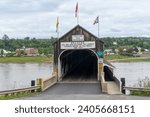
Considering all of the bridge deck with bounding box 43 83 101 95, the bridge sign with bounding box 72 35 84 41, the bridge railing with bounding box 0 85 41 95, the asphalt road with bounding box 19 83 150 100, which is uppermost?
the bridge sign with bounding box 72 35 84 41

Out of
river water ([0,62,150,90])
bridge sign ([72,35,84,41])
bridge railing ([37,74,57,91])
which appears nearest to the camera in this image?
bridge railing ([37,74,57,91])

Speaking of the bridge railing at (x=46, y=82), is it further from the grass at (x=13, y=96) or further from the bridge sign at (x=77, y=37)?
the bridge sign at (x=77, y=37)

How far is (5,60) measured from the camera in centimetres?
15888

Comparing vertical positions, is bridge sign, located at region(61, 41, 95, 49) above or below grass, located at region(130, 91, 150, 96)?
above

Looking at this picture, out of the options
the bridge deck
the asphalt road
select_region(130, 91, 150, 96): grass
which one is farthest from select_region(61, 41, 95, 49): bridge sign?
select_region(130, 91, 150, 96): grass

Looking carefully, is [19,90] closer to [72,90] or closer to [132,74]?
[72,90]

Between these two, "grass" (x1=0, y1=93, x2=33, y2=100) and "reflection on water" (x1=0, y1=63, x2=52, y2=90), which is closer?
"grass" (x1=0, y1=93, x2=33, y2=100)

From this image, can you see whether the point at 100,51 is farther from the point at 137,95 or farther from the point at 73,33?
the point at 137,95

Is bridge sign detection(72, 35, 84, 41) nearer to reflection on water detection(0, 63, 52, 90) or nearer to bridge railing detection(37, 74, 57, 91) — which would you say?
bridge railing detection(37, 74, 57, 91)

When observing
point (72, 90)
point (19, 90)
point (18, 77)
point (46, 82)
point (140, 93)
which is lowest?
point (18, 77)

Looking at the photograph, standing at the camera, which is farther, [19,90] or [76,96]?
[19,90]

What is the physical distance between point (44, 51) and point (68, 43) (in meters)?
149

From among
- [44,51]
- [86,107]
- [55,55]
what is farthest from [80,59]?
[44,51]

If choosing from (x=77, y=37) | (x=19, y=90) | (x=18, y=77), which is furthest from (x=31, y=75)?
(x=19, y=90)
